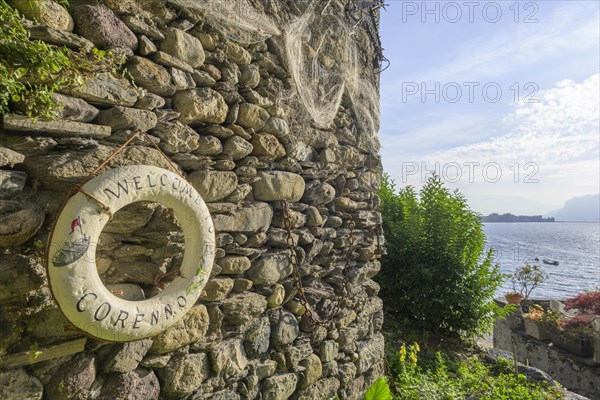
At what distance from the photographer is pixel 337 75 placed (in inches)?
123

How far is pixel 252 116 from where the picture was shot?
2197 millimetres

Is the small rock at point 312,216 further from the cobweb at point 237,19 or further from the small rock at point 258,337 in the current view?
the cobweb at point 237,19

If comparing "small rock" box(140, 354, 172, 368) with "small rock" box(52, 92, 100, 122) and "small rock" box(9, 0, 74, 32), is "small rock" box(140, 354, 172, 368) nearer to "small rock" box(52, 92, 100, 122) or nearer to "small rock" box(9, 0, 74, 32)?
"small rock" box(52, 92, 100, 122)

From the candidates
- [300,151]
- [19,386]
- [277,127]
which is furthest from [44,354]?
[300,151]

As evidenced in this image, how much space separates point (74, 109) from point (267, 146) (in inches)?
42.8

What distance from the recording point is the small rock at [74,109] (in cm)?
142

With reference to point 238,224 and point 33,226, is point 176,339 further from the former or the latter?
point 33,226

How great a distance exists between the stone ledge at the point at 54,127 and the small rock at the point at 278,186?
0.92m

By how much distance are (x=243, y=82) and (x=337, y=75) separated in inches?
46.7

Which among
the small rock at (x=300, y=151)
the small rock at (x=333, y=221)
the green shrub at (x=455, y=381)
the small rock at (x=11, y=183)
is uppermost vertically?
the small rock at (x=300, y=151)

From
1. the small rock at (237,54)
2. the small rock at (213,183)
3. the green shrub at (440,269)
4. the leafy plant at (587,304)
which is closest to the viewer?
the small rock at (213,183)

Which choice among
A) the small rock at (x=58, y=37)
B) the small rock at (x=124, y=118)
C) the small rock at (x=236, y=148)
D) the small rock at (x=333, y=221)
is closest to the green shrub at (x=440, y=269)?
the small rock at (x=333, y=221)

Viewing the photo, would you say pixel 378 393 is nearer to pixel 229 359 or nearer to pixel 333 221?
pixel 229 359

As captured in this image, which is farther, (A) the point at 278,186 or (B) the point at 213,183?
(A) the point at 278,186
